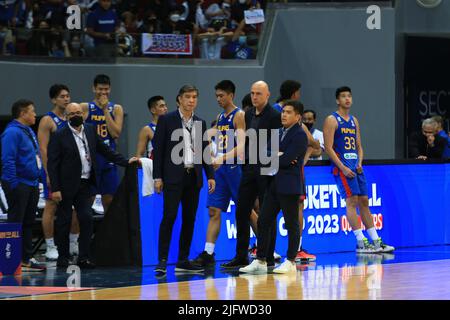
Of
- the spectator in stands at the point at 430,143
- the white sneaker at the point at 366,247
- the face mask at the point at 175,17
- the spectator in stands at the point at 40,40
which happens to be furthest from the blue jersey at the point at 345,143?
A: the spectator in stands at the point at 40,40

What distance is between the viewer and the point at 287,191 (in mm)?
12383

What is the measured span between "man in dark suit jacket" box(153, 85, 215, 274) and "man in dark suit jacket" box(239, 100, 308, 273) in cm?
82

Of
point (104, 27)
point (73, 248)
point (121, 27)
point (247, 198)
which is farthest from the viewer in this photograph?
point (121, 27)

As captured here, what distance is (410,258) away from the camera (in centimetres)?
1429

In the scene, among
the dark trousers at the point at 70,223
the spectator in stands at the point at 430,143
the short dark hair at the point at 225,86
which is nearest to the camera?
the dark trousers at the point at 70,223

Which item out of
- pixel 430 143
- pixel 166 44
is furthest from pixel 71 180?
pixel 166 44

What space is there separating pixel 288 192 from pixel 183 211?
4.41ft

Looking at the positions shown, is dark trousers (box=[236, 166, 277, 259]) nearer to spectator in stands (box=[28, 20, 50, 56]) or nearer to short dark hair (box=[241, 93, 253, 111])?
short dark hair (box=[241, 93, 253, 111])

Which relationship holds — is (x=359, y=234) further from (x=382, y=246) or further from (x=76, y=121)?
(x=76, y=121)

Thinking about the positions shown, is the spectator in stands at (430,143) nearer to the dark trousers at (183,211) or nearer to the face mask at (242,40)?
the face mask at (242,40)

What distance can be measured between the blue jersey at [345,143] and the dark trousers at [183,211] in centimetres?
292

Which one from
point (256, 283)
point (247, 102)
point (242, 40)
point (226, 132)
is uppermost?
point (242, 40)

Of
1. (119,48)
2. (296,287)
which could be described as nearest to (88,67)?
(119,48)

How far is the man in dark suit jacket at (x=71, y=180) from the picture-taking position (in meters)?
13.0
